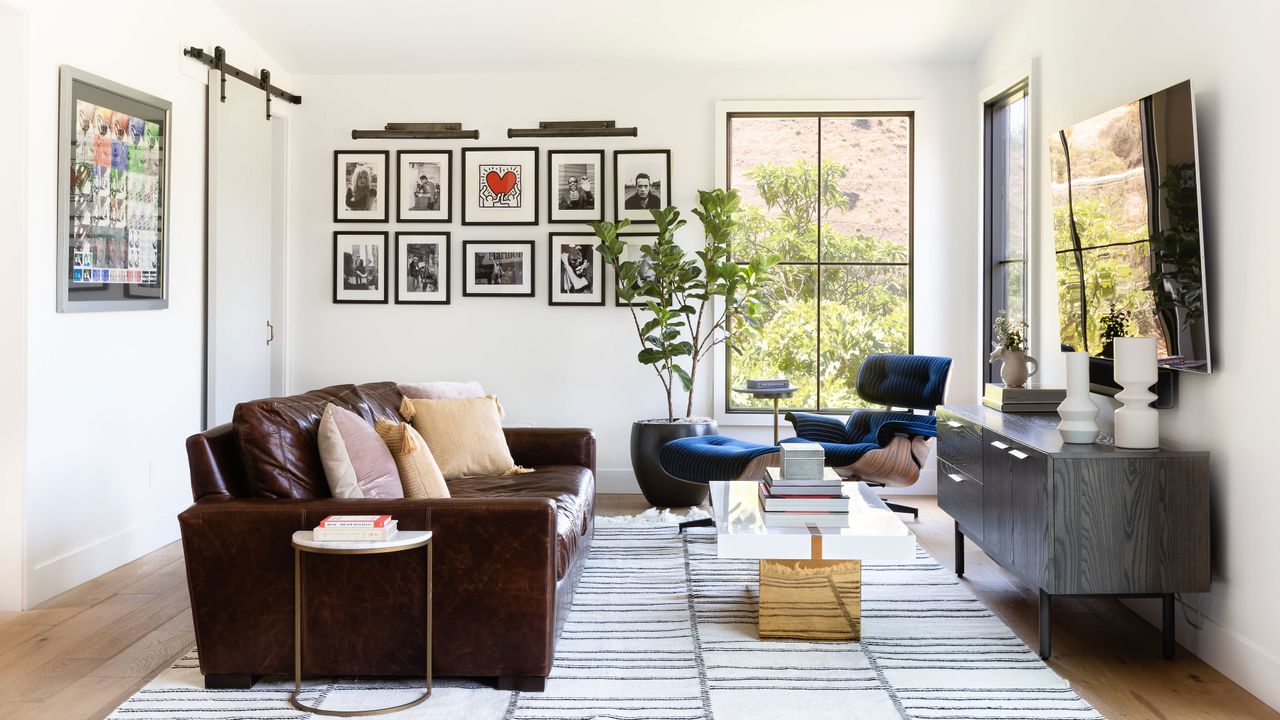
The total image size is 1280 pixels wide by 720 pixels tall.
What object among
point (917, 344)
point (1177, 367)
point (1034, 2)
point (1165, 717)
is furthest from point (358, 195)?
point (1165, 717)

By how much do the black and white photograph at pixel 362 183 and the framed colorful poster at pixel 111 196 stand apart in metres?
1.64

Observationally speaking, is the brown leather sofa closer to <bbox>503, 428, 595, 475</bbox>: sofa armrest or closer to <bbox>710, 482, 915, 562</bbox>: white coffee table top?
<bbox>710, 482, 915, 562</bbox>: white coffee table top

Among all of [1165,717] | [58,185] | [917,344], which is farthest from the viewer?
[917,344]

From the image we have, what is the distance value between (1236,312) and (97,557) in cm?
456

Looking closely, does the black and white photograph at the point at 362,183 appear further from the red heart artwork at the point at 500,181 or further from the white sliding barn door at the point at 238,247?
the red heart artwork at the point at 500,181

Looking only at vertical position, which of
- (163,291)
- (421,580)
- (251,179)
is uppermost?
(251,179)

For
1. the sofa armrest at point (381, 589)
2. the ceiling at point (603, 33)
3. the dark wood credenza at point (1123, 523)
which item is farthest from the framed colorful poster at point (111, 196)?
the dark wood credenza at point (1123, 523)

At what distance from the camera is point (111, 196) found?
4.65 metres

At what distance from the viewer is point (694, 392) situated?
263 inches

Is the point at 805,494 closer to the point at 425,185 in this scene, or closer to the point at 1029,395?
the point at 1029,395

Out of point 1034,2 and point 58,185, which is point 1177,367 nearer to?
point 1034,2

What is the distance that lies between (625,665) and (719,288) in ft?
10.5

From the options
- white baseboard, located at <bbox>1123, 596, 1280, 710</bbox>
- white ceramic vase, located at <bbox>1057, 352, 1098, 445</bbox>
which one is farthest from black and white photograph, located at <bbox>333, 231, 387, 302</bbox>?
white baseboard, located at <bbox>1123, 596, 1280, 710</bbox>

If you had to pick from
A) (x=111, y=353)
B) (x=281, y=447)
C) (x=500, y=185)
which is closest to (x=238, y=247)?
(x=111, y=353)
